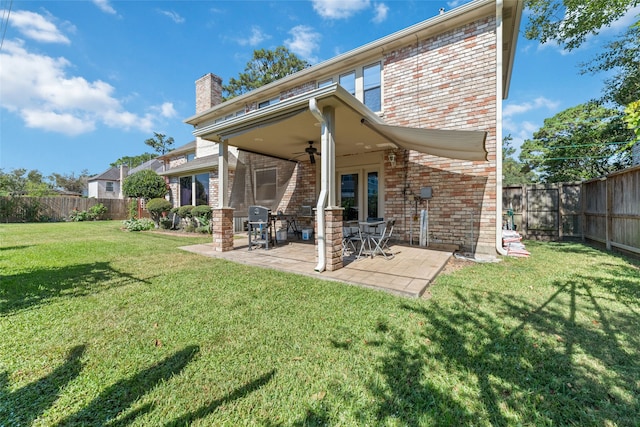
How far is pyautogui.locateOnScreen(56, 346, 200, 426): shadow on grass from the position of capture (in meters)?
1.56

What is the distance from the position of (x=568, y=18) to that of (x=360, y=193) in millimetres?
9025

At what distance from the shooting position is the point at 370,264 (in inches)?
199

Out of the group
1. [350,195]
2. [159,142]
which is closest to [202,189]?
[350,195]

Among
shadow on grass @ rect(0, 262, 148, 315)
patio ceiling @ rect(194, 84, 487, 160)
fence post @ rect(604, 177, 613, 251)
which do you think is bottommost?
shadow on grass @ rect(0, 262, 148, 315)

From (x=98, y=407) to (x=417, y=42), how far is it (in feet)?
29.7

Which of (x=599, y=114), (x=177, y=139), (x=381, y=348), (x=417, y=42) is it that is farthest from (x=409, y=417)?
(x=177, y=139)

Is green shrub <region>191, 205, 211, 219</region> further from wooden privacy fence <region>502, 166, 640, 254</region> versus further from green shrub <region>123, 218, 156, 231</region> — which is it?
wooden privacy fence <region>502, 166, 640, 254</region>

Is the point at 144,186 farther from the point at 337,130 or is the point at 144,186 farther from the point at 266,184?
the point at 337,130

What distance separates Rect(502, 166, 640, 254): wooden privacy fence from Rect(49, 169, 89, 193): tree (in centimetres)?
5827

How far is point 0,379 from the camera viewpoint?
190 cm

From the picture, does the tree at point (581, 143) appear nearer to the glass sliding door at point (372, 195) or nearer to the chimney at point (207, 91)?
the glass sliding door at point (372, 195)

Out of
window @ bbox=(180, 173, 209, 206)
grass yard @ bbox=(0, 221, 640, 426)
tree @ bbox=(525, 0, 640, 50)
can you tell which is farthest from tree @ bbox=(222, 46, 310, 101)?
grass yard @ bbox=(0, 221, 640, 426)

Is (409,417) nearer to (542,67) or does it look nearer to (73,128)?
(542,67)

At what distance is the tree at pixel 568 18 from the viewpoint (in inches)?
300
